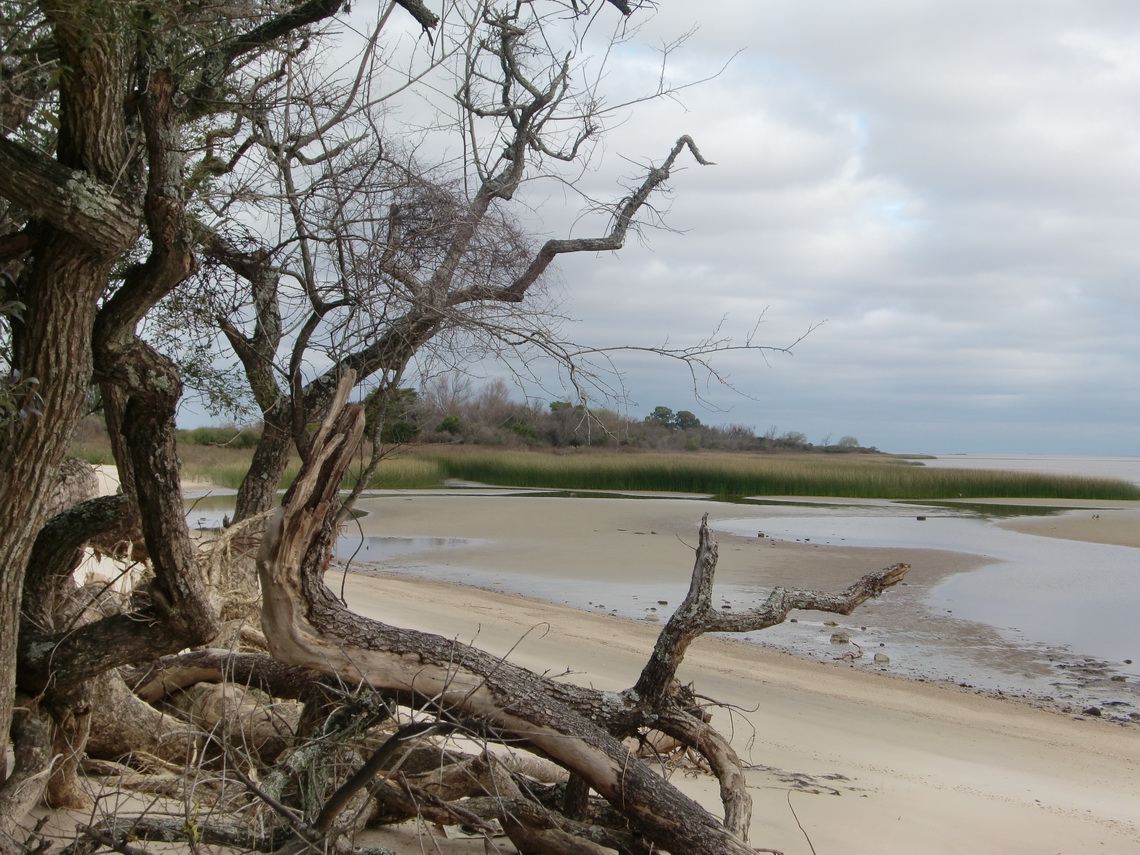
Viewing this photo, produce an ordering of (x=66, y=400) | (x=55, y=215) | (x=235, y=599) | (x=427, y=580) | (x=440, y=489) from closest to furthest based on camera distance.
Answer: (x=55, y=215)
(x=66, y=400)
(x=235, y=599)
(x=427, y=580)
(x=440, y=489)

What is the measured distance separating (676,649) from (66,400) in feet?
7.46

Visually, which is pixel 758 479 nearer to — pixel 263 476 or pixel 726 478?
pixel 726 478

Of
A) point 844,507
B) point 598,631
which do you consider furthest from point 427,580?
point 844,507

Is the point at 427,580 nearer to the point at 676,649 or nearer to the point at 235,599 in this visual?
the point at 235,599

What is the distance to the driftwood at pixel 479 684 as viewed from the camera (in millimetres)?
2789

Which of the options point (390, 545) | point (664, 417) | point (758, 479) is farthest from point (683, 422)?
point (390, 545)

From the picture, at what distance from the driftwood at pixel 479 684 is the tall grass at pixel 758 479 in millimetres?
29527

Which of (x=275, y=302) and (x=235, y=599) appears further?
(x=235, y=599)

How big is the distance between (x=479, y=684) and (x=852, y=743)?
4339 mm

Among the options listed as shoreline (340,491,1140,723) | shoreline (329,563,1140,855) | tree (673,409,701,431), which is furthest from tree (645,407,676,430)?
shoreline (329,563,1140,855)

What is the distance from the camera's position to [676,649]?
3.57 meters

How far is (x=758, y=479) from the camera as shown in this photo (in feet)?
108

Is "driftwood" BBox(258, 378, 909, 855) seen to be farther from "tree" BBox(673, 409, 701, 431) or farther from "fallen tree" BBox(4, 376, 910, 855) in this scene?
"tree" BBox(673, 409, 701, 431)

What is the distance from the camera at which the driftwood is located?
279 centimetres
